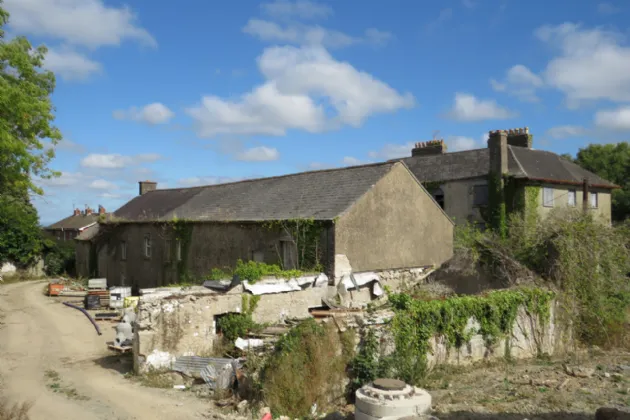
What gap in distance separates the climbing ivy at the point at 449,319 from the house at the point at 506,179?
1392 cm

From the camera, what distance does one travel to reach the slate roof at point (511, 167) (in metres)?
30.1

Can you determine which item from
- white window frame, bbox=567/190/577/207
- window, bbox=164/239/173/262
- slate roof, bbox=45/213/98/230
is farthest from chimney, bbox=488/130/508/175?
slate roof, bbox=45/213/98/230

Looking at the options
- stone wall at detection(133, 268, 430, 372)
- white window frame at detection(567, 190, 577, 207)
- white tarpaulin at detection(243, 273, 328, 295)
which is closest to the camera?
stone wall at detection(133, 268, 430, 372)

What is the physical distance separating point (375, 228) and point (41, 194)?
40.6ft

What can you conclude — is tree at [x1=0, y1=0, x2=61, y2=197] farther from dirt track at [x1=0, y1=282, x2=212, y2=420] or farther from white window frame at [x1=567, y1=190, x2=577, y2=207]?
white window frame at [x1=567, y1=190, x2=577, y2=207]

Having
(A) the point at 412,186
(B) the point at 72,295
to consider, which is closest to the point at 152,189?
(B) the point at 72,295

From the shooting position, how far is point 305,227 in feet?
61.8

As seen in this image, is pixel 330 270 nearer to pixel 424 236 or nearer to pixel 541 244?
pixel 424 236

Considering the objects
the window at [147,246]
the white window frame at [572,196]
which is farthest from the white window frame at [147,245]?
the white window frame at [572,196]

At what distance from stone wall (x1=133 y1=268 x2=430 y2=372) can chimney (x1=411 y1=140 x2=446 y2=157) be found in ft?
71.5

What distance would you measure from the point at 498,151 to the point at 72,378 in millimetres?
24621

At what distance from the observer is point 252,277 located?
52.7 feet

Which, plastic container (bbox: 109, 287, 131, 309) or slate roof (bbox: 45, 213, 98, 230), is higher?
slate roof (bbox: 45, 213, 98, 230)

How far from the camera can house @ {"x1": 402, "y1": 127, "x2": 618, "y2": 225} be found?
29250 mm
